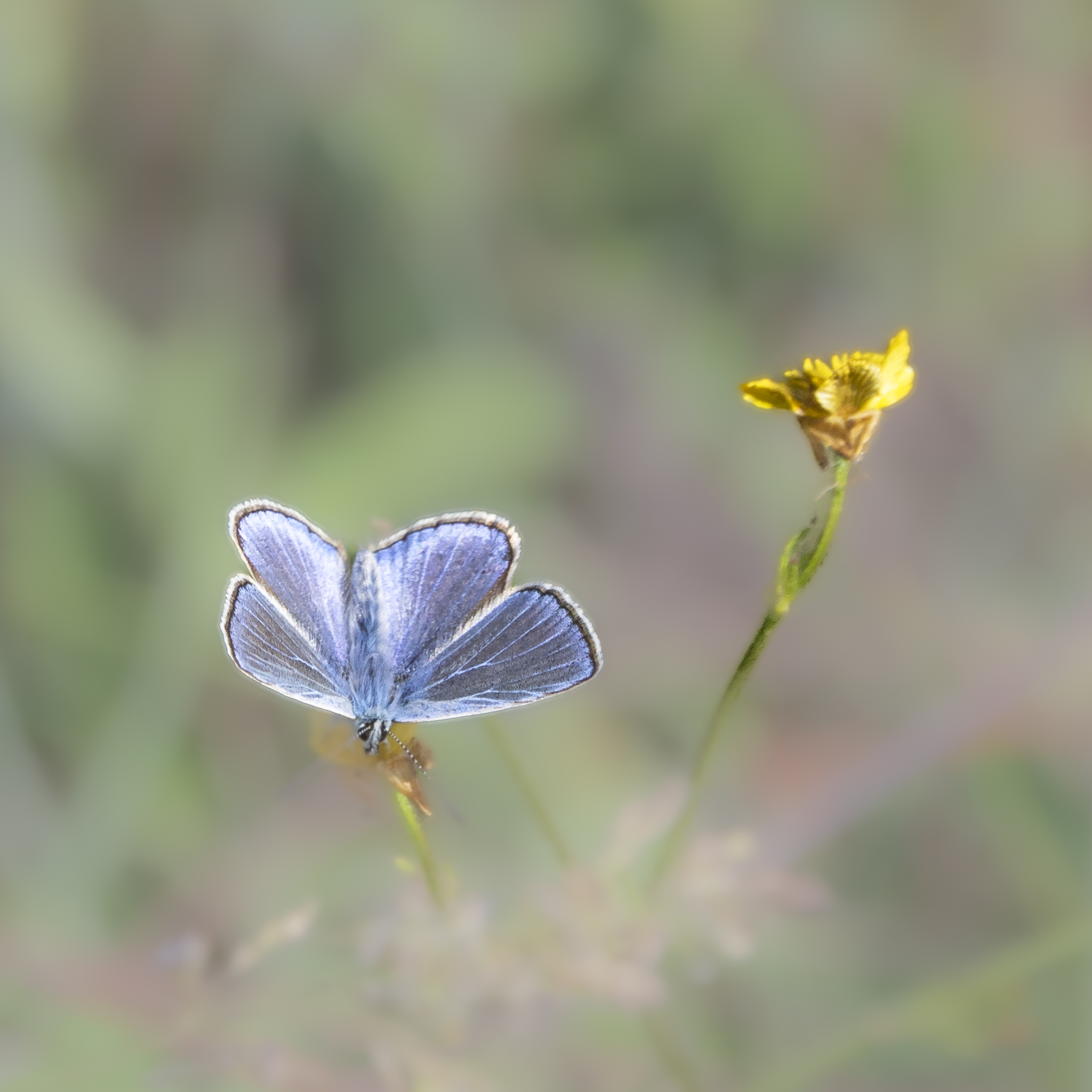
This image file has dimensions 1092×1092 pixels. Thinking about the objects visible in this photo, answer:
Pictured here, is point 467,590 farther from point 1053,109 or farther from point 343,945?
point 1053,109

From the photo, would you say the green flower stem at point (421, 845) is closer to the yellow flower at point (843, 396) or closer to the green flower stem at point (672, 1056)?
the green flower stem at point (672, 1056)

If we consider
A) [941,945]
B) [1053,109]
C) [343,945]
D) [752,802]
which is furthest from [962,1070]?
[1053,109]

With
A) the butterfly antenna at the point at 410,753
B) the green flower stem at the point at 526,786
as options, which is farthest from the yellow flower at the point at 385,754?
the green flower stem at the point at 526,786

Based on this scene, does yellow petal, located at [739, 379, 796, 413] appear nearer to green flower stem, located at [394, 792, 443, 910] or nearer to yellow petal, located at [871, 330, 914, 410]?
yellow petal, located at [871, 330, 914, 410]

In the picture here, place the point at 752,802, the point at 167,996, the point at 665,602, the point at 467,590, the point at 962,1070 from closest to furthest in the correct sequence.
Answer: the point at 467,590, the point at 167,996, the point at 962,1070, the point at 752,802, the point at 665,602

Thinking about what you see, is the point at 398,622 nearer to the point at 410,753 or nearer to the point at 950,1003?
the point at 410,753

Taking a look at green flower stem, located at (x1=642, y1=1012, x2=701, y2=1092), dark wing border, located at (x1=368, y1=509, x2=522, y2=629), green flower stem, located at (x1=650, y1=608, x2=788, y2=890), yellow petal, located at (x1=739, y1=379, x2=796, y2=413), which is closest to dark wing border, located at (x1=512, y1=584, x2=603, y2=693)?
dark wing border, located at (x1=368, y1=509, x2=522, y2=629)
